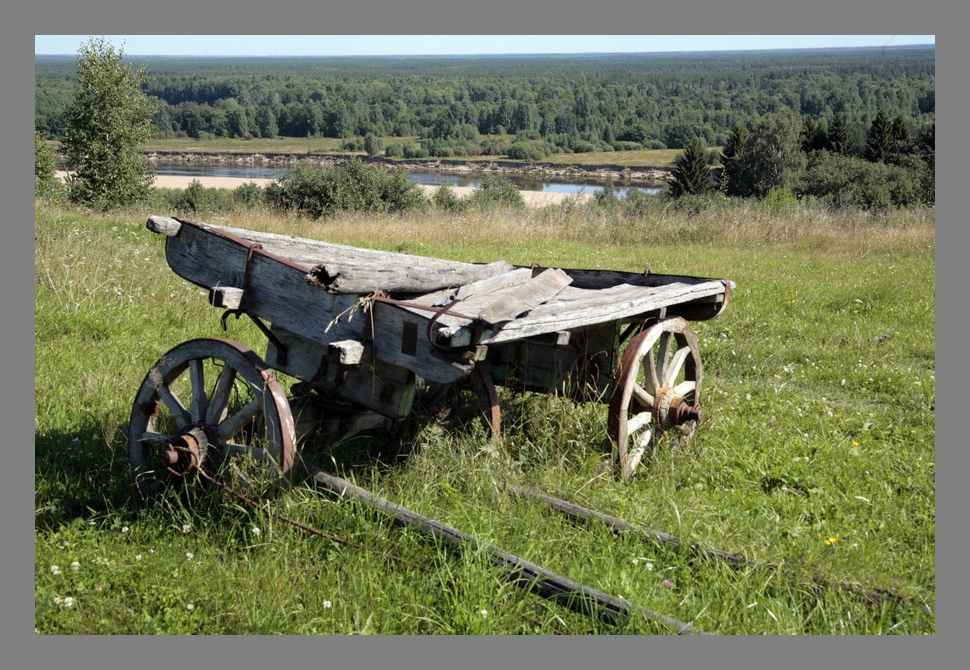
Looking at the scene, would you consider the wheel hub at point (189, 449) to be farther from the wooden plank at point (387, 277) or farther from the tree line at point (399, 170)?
the tree line at point (399, 170)

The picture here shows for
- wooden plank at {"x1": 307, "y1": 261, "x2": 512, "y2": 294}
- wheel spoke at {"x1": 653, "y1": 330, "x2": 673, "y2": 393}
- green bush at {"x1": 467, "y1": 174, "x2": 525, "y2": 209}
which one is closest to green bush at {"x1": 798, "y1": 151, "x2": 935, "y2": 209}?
green bush at {"x1": 467, "y1": 174, "x2": 525, "y2": 209}

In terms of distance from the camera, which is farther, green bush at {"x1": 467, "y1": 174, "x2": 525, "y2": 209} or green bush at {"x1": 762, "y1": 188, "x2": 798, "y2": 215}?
green bush at {"x1": 467, "y1": 174, "x2": 525, "y2": 209}

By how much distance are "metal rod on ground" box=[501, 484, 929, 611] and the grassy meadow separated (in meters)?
0.02

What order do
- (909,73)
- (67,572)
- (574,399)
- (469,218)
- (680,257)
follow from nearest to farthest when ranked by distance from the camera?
(67,572)
(574,399)
(680,257)
(469,218)
(909,73)

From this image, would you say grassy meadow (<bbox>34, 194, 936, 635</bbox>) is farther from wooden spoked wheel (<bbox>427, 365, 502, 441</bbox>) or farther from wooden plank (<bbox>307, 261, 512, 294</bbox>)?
wooden plank (<bbox>307, 261, 512, 294</bbox>)

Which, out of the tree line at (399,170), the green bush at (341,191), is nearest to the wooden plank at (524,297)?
the green bush at (341,191)

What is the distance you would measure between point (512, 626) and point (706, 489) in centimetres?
164

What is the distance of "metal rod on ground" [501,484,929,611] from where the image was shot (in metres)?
3.18

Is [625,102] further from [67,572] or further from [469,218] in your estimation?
[67,572]

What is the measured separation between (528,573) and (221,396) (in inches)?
65.7

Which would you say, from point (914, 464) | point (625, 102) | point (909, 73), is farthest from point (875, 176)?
point (909, 73)

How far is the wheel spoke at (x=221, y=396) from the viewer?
381cm

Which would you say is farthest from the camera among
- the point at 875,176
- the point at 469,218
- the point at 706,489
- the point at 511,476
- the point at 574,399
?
the point at 875,176

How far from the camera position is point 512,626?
120 inches
